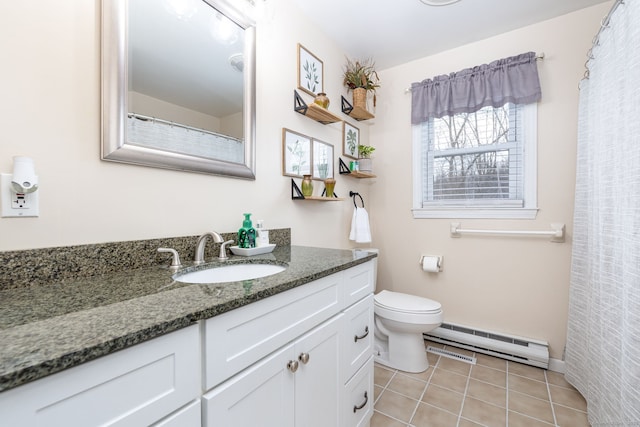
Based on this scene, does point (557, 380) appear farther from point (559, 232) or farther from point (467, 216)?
point (467, 216)

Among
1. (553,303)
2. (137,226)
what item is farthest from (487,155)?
(137,226)

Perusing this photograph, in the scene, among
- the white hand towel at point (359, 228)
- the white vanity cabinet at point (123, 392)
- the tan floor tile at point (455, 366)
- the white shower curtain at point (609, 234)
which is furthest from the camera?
the white hand towel at point (359, 228)

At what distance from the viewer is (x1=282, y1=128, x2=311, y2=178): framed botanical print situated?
1657mm

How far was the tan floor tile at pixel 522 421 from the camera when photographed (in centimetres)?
139

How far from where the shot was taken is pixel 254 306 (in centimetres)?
74

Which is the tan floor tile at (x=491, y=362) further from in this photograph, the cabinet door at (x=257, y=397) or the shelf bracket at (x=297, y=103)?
the shelf bracket at (x=297, y=103)

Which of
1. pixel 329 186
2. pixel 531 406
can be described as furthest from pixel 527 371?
pixel 329 186

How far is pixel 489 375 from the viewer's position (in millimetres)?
1808

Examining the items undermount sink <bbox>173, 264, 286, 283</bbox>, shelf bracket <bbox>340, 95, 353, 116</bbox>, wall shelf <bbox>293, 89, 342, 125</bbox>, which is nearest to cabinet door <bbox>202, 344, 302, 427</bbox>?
undermount sink <bbox>173, 264, 286, 283</bbox>

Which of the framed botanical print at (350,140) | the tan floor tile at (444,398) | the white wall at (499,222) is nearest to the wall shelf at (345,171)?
the framed botanical print at (350,140)

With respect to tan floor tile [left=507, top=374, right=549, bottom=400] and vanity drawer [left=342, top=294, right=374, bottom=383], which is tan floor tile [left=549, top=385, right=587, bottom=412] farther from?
vanity drawer [left=342, top=294, right=374, bottom=383]

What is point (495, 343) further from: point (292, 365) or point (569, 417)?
point (292, 365)

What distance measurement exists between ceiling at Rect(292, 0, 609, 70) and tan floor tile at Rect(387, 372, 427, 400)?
235 centimetres

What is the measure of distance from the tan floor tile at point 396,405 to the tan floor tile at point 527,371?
81cm
